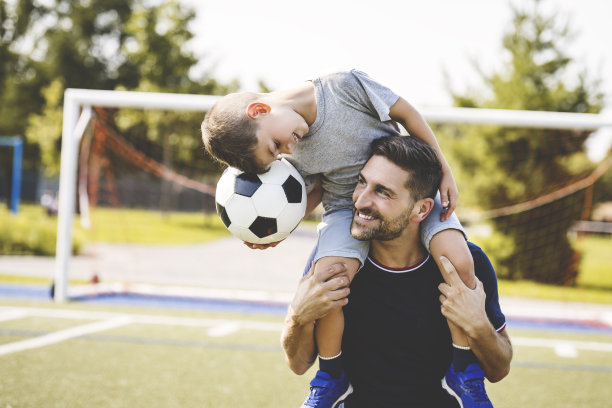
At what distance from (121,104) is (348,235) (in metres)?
5.43

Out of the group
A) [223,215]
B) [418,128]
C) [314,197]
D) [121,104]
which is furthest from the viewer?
[121,104]

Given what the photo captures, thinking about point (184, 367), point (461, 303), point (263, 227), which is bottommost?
point (184, 367)

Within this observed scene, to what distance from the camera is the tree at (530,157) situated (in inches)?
412

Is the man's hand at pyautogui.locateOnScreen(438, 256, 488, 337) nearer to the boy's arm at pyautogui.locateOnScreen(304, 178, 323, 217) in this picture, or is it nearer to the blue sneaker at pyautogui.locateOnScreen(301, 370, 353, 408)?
the blue sneaker at pyautogui.locateOnScreen(301, 370, 353, 408)

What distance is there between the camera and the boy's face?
2443 mm

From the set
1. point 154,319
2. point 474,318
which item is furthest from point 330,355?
point 154,319

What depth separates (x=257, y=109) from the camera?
2459mm

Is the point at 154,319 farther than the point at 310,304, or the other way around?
the point at 154,319

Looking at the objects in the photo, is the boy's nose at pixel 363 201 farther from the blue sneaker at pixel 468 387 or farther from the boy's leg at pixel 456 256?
the blue sneaker at pixel 468 387

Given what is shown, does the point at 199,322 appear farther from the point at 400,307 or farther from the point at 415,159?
the point at 415,159

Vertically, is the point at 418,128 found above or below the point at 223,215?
above

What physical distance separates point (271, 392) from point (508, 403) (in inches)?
72.3

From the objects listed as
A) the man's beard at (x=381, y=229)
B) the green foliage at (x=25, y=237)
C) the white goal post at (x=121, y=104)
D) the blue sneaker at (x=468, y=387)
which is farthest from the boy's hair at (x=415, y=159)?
the green foliage at (x=25, y=237)

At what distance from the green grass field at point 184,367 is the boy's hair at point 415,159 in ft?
7.13
